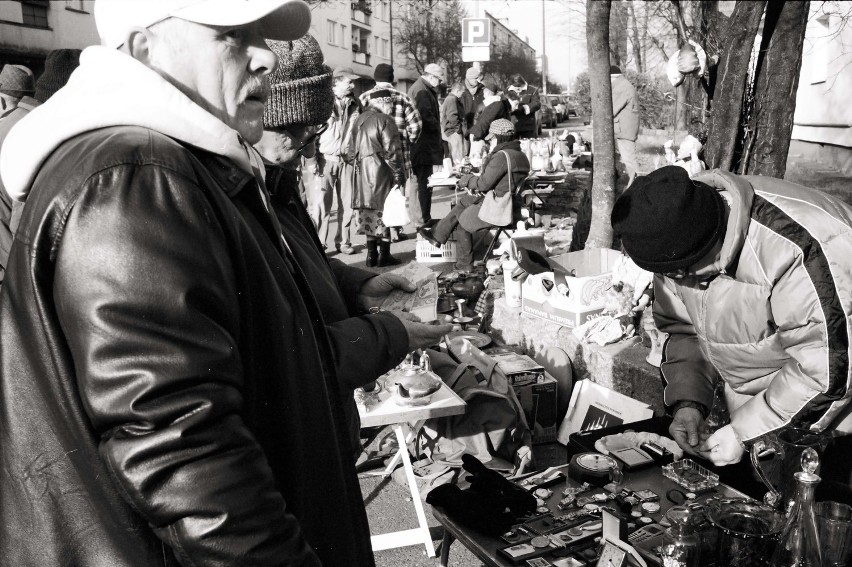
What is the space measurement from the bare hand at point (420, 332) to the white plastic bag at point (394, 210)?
555 centimetres

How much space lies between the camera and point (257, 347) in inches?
47.8

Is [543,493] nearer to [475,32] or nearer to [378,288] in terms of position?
[378,288]

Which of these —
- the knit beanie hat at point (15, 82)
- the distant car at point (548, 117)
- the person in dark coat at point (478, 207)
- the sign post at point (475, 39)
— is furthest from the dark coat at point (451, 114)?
the distant car at point (548, 117)

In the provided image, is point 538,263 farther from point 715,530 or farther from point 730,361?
point 715,530

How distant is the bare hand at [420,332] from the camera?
6.20ft

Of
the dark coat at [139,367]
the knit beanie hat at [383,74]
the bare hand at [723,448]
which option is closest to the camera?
the dark coat at [139,367]

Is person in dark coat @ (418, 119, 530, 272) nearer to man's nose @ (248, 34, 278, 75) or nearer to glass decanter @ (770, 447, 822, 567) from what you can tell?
glass decanter @ (770, 447, 822, 567)

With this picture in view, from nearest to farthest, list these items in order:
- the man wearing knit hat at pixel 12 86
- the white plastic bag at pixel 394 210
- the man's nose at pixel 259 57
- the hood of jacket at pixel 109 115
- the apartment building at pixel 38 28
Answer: the hood of jacket at pixel 109 115, the man's nose at pixel 259 57, the man wearing knit hat at pixel 12 86, the white plastic bag at pixel 394 210, the apartment building at pixel 38 28

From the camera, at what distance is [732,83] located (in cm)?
489

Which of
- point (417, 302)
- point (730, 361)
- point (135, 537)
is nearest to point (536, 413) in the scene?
point (730, 361)

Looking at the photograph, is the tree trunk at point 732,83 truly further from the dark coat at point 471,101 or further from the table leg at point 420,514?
the dark coat at point 471,101

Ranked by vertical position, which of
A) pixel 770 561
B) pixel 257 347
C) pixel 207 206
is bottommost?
pixel 770 561

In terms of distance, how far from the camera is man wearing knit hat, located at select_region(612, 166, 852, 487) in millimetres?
2113

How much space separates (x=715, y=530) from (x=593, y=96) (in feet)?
18.1
